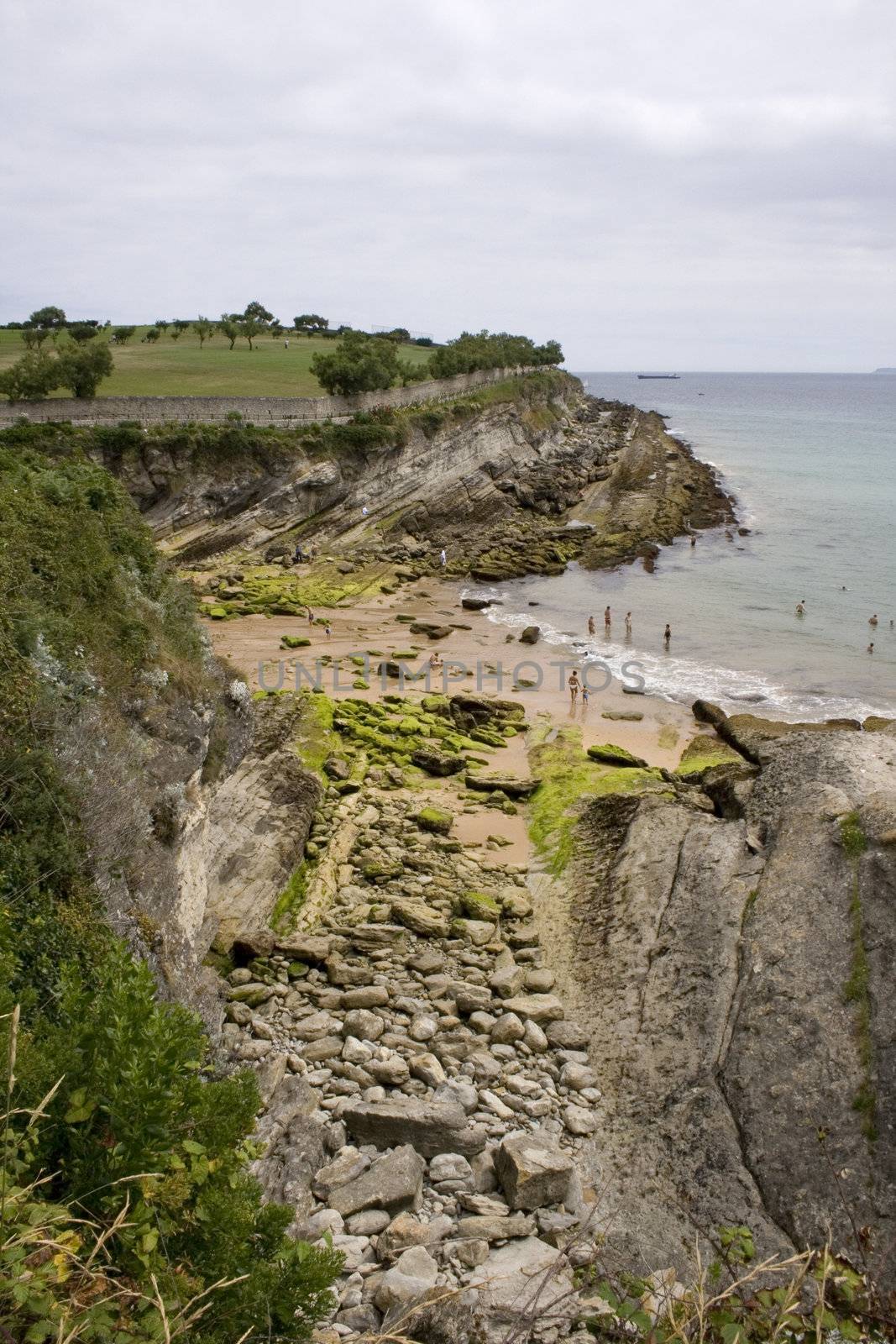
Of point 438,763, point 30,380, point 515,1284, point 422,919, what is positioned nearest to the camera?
point 515,1284

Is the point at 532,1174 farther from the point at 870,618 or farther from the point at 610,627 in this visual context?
the point at 870,618

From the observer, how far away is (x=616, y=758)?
2309 cm

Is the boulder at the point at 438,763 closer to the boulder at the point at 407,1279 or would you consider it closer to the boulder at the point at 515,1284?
the boulder at the point at 515,1284

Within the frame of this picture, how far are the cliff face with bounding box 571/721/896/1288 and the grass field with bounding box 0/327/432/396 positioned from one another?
1768 inches

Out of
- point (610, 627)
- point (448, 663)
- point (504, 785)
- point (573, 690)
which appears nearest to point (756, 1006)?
point (504, 785)

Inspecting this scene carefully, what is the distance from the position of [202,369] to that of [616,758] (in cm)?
5335

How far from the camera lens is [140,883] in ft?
33.1

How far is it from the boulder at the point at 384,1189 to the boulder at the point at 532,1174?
1.00m

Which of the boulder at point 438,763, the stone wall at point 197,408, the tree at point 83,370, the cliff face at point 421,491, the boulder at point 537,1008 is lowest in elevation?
the boulder at point 537,1008

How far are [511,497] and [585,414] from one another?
62020mm

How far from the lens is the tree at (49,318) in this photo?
87.4 m

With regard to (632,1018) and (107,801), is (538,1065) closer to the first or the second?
(632,1018)

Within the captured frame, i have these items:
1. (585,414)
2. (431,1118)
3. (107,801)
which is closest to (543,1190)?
(431,1118)

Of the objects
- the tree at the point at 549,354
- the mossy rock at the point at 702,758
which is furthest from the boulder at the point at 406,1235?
the tree at the point at 549,354
